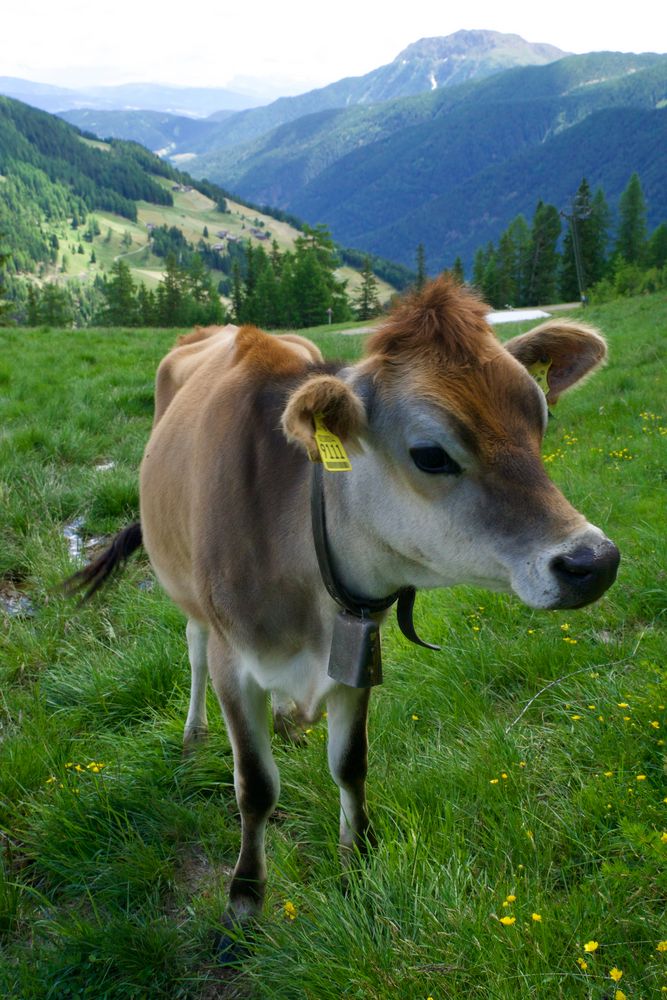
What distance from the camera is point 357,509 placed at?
7.79ft

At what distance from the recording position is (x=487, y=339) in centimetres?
228

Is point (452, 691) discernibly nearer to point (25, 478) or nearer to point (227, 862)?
point (227, 862)

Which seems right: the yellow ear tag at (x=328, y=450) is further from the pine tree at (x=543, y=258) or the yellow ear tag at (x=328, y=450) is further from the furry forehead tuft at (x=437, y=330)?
the pine tree at (x=543, y=258)

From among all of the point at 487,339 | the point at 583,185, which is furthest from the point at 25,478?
the point at 583,185

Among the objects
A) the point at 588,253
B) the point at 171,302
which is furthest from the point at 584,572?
the point at 171,302

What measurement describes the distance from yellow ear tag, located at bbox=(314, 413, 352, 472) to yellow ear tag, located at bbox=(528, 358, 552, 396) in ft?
2.97

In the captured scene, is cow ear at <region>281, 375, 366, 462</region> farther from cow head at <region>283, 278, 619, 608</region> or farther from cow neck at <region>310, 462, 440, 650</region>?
cow neck at <region>310, 462, 440, 650</region>

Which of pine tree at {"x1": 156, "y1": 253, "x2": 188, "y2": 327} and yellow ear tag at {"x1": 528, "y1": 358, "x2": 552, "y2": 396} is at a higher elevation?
yellow ear tag at {"x1": 528, "y1": 358, "x2": 552, "y2": 396}

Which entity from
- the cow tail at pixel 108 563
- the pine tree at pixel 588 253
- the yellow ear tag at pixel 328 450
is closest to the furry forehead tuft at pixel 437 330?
the yellow ear tag at pixel 328 450

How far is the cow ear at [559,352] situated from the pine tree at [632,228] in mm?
65138

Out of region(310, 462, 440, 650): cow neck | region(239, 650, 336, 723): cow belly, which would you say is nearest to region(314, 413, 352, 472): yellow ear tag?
region(310, 462, 440, 650): cow neck

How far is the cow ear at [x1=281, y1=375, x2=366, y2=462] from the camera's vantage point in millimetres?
1981

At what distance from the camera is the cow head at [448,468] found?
1.94 metres

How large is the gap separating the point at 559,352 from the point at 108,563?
120 inches
